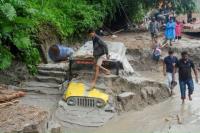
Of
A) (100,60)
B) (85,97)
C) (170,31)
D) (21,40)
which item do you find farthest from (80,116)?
(170,31)

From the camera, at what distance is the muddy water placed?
14.4 meters

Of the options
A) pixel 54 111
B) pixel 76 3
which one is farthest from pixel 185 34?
pixel 54 111

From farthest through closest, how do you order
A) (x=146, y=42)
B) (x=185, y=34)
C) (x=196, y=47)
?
1. (x=185, y=34)
2. (x=146, y=42)
3. (x=196, y=47)

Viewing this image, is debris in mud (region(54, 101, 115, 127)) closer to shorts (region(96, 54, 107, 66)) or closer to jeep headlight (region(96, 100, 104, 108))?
jeep headlight (region(96, 100, 104, 108))

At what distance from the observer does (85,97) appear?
15.7m

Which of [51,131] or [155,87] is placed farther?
[155,87]

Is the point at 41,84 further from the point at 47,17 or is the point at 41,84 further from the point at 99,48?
the point at 47,17

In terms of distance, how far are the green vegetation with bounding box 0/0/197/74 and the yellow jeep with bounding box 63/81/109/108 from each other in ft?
9.32

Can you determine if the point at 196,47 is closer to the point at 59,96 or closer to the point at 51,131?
the point at 59,96

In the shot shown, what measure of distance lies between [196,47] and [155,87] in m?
7.88

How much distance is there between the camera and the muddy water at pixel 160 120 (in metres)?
14.4

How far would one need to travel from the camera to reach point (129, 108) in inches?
650

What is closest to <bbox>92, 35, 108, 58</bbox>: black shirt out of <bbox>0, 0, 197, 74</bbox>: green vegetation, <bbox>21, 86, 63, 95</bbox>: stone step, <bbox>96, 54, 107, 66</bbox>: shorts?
<bbox>96, 54, 107, 66</bbox>: shorts

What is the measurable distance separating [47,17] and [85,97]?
717 centimetres
